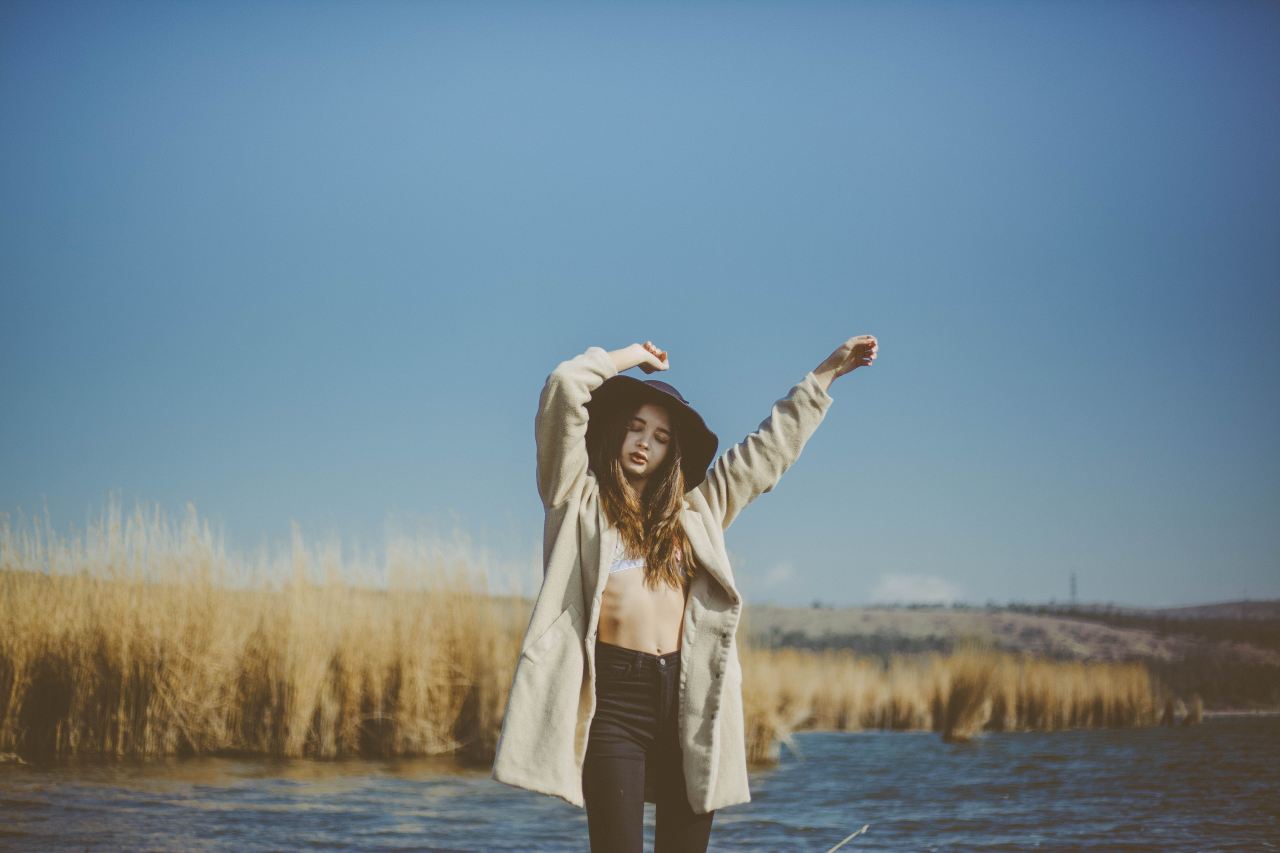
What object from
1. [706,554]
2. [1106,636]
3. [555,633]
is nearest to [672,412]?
[706,554]

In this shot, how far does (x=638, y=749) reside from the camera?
242cm

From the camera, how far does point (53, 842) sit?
16.6ft

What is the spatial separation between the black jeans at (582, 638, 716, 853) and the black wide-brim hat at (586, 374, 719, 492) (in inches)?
18.9

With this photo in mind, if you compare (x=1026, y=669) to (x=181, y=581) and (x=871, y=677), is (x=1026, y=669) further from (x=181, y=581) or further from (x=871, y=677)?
(x=181, y=581)

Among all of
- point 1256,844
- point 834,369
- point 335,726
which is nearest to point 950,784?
point 1256,844

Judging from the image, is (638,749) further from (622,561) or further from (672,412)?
(672,412)

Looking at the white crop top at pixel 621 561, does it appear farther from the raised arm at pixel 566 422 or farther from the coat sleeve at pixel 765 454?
the coat sleeve at pixel 765 454

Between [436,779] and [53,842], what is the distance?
294 centimetres

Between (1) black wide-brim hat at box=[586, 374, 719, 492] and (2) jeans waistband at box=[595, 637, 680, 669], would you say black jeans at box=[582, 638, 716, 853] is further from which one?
(1) black wide-brim hat at box=[586, 374, 719, 492]

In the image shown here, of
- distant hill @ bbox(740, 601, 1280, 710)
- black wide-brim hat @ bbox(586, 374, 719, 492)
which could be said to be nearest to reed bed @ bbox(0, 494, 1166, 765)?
black wide-brim hat @ bbox(586, 374, 719, 492)

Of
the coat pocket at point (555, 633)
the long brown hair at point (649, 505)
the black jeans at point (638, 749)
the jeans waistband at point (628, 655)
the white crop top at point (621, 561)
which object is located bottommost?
the black jeans at point (638, 749)

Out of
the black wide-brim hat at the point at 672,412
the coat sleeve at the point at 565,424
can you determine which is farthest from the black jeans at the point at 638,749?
the black wide-brim hat at the point at 672,412

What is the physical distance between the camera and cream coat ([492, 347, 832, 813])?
92.0 inches

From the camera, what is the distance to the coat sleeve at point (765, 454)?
9.00 ft
